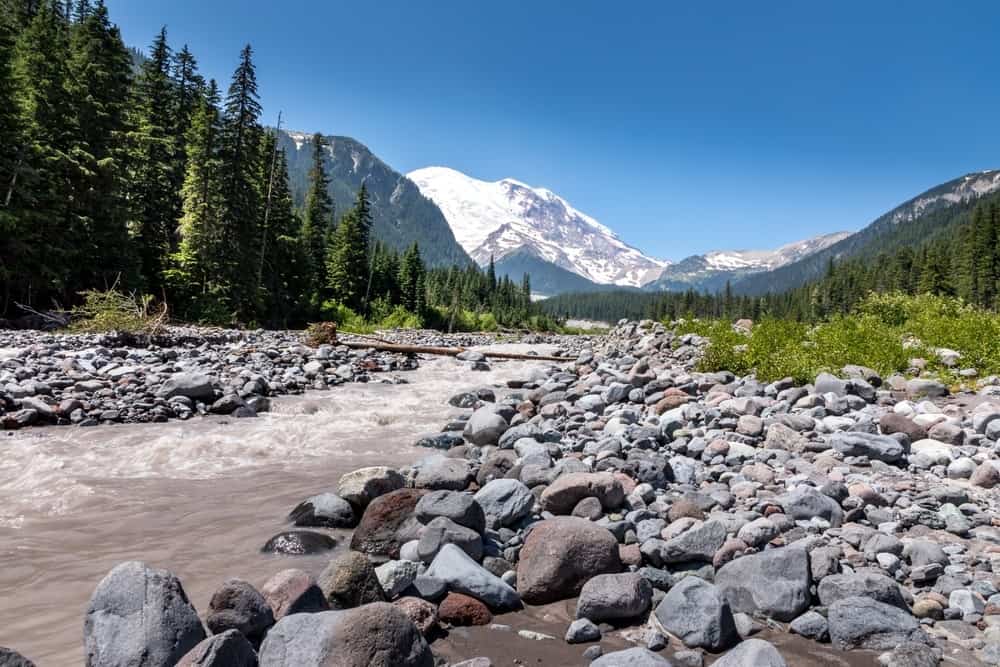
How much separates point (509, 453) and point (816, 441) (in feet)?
12.5

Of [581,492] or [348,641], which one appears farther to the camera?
[581,492]

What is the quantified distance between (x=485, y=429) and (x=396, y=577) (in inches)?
203

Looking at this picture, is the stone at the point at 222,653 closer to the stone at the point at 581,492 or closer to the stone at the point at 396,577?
the stone at the point at 396,577

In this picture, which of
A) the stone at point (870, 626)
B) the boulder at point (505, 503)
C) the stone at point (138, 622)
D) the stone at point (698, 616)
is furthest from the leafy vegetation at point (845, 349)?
the stone at point (138, 622)

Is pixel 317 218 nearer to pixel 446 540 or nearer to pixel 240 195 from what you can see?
pixel 240 195

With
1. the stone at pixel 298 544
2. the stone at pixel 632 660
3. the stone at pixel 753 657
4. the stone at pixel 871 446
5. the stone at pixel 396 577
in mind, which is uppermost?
the stone at pixel 871 446

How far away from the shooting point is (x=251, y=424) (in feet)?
32.7

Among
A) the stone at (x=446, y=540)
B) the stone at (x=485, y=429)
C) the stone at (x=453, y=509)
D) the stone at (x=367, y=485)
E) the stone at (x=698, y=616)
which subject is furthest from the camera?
the stone at (x=485, y=429)

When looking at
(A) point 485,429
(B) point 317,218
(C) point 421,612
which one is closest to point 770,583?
(C) point 421,612

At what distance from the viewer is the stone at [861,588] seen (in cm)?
338

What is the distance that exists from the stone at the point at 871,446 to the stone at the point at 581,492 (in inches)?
110

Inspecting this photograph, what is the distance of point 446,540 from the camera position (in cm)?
430

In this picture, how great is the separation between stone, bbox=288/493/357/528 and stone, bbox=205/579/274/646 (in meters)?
2.15

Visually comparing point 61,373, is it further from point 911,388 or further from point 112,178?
point 112,178
